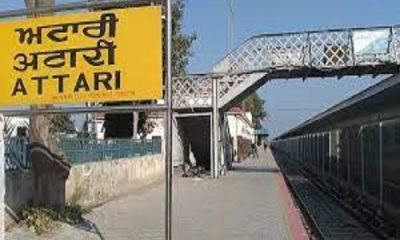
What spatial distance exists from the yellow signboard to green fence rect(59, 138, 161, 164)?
8781mm

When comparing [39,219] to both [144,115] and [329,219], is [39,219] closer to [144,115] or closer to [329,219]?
[329,219]

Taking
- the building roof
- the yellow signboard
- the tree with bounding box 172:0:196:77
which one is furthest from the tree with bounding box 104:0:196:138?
the yellow signboard

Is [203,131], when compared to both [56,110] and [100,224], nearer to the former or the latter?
[100,224]

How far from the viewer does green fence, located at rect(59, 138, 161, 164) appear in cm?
1877

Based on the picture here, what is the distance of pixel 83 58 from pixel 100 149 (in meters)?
12.8

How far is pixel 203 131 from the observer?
38.1 meters

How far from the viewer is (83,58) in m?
8.79

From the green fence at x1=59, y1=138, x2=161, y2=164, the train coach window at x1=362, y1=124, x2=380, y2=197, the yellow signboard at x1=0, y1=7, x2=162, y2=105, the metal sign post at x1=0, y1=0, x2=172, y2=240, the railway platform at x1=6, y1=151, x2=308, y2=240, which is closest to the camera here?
the metal sign post at x1=0, y1=0, x2=172, y2=240

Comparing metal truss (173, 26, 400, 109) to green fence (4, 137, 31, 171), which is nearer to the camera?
green fence (4, 137, 31, 171)

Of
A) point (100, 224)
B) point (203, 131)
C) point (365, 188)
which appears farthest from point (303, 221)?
point (203, 131)

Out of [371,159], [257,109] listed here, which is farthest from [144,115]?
[257,109]

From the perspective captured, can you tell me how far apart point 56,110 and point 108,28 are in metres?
1.14

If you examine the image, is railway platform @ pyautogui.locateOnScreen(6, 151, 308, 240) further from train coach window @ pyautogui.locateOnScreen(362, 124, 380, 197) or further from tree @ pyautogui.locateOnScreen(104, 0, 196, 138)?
tree @ pyautogui.locateOnScreen(104, 0, 196, 138)

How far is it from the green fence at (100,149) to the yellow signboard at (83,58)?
8781mm
